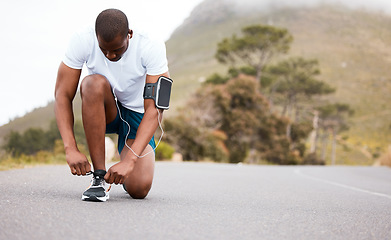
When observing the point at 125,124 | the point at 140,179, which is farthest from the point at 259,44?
the point at 140,179

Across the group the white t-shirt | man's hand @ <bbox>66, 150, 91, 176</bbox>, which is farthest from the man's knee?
man's hand @ <bbox>66, 150, 91, 176</bbox>

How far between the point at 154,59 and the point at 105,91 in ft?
1.67

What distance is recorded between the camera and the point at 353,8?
436ft

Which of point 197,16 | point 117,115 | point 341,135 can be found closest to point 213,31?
point 197,16

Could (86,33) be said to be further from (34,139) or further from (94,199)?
(34,139)

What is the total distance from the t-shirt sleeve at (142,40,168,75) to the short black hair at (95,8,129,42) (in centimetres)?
49

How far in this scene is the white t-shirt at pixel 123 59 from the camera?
3861 millimetres

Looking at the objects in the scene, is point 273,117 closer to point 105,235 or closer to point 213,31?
point 105,235

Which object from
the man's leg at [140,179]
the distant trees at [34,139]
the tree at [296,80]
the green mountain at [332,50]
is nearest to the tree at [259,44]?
the green mountain at [332,50]

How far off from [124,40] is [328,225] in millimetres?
2016

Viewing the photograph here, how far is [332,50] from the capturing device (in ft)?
317

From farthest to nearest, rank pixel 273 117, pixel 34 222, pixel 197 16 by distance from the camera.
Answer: pixel 197 16, pixel 273 117, pixel 34 222

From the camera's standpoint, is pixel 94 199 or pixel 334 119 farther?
pixel 334 119

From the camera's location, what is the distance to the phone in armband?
3.82 meters
